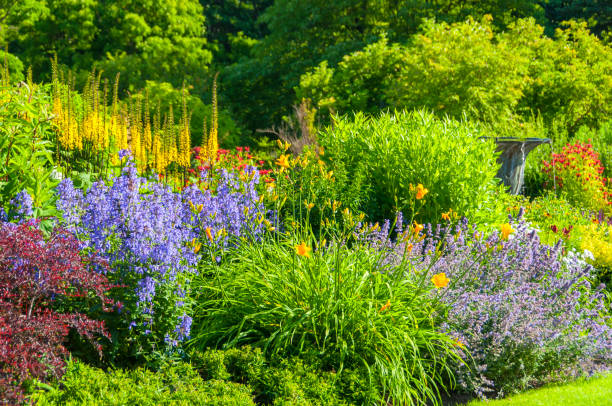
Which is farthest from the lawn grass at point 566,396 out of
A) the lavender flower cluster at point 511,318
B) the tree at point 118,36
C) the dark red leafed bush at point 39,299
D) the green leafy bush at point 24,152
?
the tree at point 118,36

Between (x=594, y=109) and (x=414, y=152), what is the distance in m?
10.8

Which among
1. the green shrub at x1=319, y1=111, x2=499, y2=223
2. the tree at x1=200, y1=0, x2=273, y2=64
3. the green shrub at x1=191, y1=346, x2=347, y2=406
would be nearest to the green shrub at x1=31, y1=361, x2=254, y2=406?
the green shrub at x1=191, y1=346, x2=347, y2=406

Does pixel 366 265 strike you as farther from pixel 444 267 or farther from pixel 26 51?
pixel 26 51

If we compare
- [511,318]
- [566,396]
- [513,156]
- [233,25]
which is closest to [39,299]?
[511,318]

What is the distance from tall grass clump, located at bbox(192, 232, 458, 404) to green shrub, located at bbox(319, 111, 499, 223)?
75.1 inches

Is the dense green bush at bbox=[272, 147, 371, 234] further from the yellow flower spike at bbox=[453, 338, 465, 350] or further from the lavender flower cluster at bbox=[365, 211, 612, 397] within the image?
the yellow flower spike at bbox=[453, 338, 465, 350]

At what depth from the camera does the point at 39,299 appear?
3.68m

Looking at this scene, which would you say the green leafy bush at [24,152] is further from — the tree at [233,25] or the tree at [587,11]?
the tree at [587,11]

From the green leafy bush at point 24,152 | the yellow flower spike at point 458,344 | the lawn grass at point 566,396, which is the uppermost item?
the green leafy bush at point 24,152

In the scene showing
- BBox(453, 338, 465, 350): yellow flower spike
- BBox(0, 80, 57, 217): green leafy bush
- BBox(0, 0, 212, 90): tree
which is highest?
BBox(0, 0, 212, 90): tree

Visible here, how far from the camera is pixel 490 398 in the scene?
4289 millimetres

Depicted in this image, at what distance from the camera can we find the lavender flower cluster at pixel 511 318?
14.1 feet

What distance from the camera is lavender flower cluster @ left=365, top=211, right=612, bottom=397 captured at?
431 cm

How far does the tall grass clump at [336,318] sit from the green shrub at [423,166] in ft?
6.26
